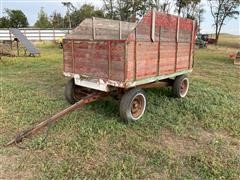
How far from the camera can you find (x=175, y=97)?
5.96 m

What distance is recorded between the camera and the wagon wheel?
5.23 metres

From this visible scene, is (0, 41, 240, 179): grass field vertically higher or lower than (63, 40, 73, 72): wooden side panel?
lower

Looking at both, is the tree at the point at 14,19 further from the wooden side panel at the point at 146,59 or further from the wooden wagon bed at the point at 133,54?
the wooden side panel at the point at 146,59

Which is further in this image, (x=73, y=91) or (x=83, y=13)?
(x=83, y=13)

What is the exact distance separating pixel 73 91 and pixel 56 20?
1820 inches

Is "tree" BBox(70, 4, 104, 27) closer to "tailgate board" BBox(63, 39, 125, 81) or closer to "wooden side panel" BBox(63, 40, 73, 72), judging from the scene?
"wooden side panel" BBox(63, 40, 73, 72)

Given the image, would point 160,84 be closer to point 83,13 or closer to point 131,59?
point 131,59

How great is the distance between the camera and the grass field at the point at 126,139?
10.4 ft

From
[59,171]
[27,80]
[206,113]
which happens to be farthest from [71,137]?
[27,80]

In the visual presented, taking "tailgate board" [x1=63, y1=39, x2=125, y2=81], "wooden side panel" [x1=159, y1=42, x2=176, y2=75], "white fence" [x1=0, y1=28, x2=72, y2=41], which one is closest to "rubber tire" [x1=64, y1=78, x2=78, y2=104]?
"tailgate board" [x1=63, y1=39, x2=125, y2=81]

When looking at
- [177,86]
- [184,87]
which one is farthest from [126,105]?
[184,87]

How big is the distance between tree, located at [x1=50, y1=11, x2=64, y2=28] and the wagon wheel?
→ 141 ft

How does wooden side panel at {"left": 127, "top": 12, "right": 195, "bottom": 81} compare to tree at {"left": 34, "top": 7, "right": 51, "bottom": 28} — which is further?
tree at {"left": 34, "top": 7, "right": 51, "bottom": 28}

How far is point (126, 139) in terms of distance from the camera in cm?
397
